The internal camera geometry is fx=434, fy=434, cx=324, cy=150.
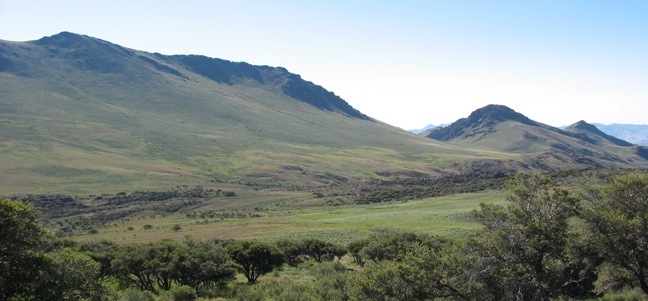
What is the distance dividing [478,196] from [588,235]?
93443mm

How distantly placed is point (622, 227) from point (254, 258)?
30100mm

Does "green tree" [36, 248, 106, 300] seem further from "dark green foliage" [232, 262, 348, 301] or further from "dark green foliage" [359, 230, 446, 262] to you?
"dark green foliage" [359, 230, 446, 262]

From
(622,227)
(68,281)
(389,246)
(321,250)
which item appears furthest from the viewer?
Answer: (321,250)

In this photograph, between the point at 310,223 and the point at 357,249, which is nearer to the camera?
the point at 357,249

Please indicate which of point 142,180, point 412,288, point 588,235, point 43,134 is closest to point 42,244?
point 412,288

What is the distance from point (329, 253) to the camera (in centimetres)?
5212

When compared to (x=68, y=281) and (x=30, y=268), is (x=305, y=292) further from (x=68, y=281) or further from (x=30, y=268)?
(x=30, y=268)

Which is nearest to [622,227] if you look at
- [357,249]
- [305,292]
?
[305,292]

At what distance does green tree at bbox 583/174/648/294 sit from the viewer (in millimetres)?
17203

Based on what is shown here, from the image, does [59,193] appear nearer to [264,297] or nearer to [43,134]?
[43,134]

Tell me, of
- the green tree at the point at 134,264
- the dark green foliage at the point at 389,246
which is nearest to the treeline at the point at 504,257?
the green tree at the point at 134,264

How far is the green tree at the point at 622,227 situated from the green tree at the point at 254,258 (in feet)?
91.1

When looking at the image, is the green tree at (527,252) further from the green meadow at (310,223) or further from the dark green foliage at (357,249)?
the green meadow at (310,223)

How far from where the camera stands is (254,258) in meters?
40.2
